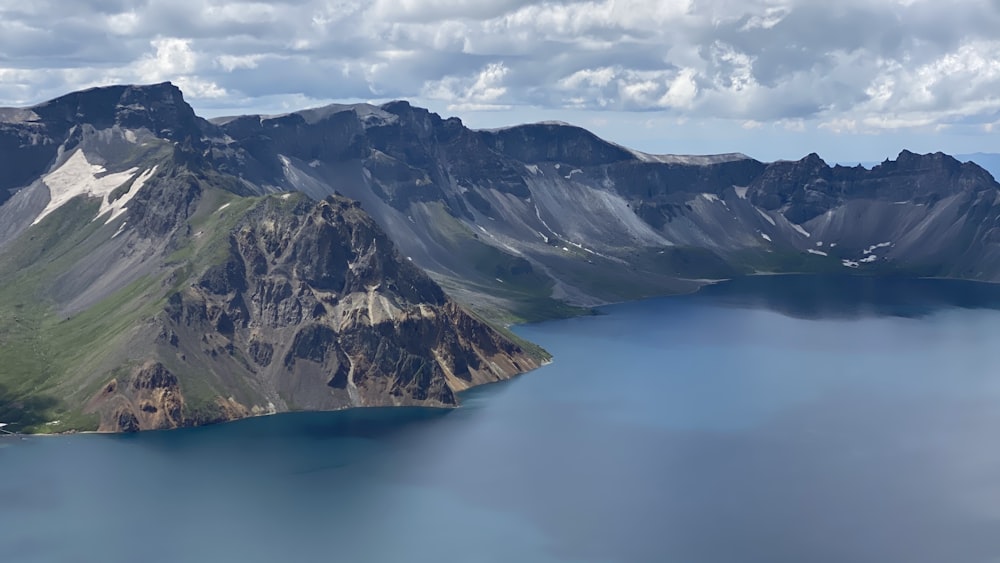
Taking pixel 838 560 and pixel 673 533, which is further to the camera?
pixel 673 533

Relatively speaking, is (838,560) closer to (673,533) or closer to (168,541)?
(673,533)

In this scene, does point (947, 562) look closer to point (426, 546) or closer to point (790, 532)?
point (790, 532)

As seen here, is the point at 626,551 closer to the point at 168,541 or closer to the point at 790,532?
the point at 790,532

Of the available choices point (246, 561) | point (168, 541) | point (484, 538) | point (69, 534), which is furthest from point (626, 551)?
point (69, 534)

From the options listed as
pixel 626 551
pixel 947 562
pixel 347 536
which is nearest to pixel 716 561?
pixel 626 551

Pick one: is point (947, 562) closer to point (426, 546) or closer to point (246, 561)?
point (426, 546)

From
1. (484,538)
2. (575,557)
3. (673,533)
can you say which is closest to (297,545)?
(484,538)

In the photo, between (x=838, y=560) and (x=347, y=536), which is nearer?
(x=838, y=560)
